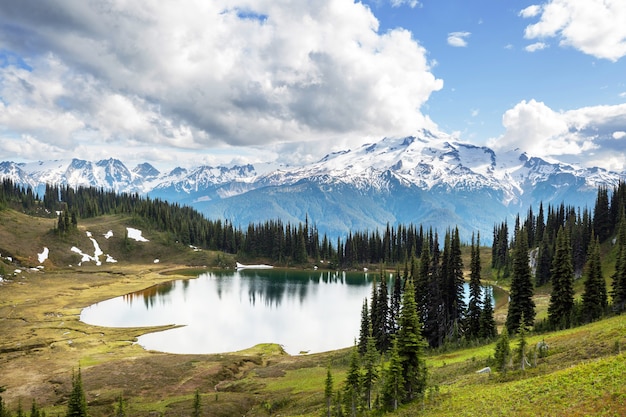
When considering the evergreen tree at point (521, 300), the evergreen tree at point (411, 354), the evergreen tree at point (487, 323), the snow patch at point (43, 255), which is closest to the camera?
the evergreen tree at point (411, 354)

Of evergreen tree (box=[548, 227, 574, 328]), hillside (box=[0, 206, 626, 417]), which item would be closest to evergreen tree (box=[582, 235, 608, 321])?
evergreen tree (box=[548, 227, 574, 328])

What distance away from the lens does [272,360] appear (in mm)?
72312

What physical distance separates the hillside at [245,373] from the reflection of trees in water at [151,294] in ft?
33.7

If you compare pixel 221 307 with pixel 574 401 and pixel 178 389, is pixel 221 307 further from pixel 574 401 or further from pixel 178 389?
pixel 574 401

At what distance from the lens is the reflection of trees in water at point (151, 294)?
127125 mm

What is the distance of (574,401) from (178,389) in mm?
49317

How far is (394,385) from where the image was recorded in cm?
3359

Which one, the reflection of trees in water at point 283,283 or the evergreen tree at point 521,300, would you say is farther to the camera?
the reflection of trees in water at point 283,283

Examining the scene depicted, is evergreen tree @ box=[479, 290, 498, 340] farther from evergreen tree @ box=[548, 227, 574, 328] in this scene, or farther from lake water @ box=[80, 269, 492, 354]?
lake water @ box=[80, 269, 492, 354]

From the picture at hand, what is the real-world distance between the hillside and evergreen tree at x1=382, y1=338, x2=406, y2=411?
1871mm

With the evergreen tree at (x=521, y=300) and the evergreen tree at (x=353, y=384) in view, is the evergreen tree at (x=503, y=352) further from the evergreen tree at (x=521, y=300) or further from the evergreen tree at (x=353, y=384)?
the evergreen tree at (x=521, y=300)

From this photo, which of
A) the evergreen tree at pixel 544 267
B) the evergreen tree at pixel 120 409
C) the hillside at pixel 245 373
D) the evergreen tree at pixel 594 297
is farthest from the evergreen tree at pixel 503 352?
the evergreen tree at pixel 544 267

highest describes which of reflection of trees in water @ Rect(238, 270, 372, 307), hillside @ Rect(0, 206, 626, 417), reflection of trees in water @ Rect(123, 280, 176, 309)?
hillside @ Rect(0, 206, 626, 417)

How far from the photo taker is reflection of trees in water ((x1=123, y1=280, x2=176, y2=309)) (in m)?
127
